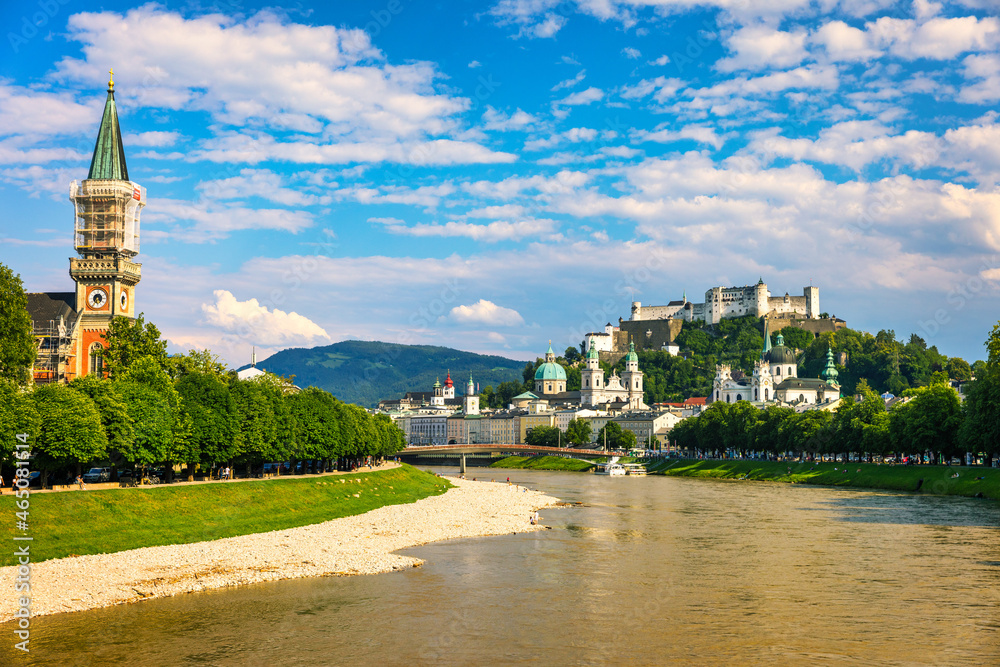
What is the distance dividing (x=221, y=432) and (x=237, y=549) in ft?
58.6

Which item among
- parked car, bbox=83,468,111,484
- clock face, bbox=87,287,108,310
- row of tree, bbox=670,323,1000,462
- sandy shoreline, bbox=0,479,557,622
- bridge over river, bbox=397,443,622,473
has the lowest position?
sandy shoreline, bbox=0,479,557,622

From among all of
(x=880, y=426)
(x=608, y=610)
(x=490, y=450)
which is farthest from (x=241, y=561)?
(x=490, y=450)

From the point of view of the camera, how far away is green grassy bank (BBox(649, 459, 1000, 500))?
257ft

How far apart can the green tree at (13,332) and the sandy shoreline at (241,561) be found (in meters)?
22.9

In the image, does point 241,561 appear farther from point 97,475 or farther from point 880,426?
point 880,426

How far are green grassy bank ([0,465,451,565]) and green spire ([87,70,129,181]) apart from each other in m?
39.1

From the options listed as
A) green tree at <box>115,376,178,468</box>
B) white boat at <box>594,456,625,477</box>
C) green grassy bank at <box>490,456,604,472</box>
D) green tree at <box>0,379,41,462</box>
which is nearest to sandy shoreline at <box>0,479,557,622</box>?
green tree at <box>0,379,41,462</box>

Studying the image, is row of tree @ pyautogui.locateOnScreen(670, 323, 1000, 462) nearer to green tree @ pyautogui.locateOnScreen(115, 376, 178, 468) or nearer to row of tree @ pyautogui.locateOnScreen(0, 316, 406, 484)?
row of tree @ pyautogui.locateOnScreen(0, 316, 406, 484)

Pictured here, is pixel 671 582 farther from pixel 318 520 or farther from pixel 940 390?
pixel 940 390

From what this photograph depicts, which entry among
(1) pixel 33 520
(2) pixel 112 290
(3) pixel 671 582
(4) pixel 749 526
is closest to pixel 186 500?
(1) pixel 33 520

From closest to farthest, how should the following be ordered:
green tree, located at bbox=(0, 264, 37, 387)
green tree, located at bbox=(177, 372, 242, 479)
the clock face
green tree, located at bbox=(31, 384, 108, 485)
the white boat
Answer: green tree, located at bbox=(31, 384, 108, 485)
green tree, located at bbox=(177, 372, 242, 479)
green tree, located at bbox=(0, 264, 37, 387)
the clock face
the white boat

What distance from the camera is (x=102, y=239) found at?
294ft

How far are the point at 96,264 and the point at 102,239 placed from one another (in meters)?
2.48

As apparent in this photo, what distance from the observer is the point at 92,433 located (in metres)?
46.3
